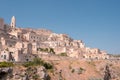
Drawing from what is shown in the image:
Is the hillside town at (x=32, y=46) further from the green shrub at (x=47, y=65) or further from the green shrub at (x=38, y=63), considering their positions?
the green shrub at (x=47, y=65)

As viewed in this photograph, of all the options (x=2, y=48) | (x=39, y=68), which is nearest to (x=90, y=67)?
(x=39, y=68)

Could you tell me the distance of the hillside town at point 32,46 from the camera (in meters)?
71.2

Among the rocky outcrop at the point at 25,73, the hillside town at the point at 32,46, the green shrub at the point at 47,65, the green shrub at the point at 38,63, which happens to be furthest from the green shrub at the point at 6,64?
the green shrub at the point at 47,65

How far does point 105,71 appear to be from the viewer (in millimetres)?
79438

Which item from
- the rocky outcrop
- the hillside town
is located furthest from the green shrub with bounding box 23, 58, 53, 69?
the hillside town

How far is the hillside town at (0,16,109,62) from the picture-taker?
71.2 metres

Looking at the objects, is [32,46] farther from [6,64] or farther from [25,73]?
[6,64]

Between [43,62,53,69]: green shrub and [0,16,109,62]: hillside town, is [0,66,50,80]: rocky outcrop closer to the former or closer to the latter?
[43,62,53,69]: green shrub

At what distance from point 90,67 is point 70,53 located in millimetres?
13766

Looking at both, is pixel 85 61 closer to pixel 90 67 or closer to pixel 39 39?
pixel 90 67

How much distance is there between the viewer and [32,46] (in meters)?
83.4

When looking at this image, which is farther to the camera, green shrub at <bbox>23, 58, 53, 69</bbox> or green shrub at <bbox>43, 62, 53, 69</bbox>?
green shrub at <bbox>43, 62, 53, 69</bbox>

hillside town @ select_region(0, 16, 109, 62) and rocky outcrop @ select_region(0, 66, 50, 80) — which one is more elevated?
hillside town @ select_region(0, 16, 109, 62)

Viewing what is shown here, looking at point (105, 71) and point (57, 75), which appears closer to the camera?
point (57, 75)
